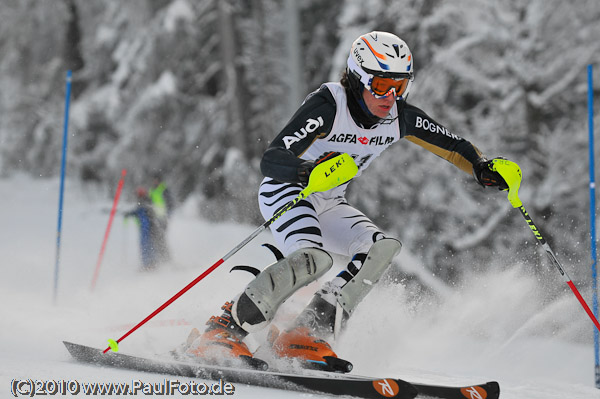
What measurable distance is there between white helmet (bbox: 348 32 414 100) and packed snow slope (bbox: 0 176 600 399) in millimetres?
1488

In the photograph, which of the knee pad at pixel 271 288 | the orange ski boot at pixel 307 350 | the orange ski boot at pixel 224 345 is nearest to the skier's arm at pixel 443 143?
the knee pad at pixel 271 288

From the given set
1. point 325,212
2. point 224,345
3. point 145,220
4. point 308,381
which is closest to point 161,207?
point 145,220

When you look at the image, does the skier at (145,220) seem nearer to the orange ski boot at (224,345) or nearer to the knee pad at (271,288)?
the orange ski boot at (224,345)

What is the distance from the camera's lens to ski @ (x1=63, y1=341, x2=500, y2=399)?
3035 mm

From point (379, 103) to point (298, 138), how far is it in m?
0.52

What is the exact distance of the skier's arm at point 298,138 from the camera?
3406mm

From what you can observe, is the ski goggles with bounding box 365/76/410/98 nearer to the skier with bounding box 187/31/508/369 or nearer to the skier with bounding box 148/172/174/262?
the skier with bounding box 187/31/508/369

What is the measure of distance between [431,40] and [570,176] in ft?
13.3

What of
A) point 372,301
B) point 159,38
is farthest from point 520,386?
point 159,38

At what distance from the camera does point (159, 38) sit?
16.0 meters

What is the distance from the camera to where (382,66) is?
Answer: 3648 millimetres

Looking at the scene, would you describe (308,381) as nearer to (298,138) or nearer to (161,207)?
(298,138)

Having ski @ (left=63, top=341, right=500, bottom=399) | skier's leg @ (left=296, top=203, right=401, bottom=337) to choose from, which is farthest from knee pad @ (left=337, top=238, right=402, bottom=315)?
ski @ (left=63, top=341, right=500, bottom=399)

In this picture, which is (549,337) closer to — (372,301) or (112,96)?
(372,301)
